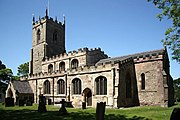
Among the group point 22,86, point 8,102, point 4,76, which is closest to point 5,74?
point 4,76

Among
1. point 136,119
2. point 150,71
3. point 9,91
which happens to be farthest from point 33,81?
point 136,119

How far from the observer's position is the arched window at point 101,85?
25473 millimetres

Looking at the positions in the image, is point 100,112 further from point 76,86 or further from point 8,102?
point 8,102

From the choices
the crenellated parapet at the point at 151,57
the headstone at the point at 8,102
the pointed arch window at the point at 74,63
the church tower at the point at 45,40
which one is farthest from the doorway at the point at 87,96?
the church tower at the point at 45,40

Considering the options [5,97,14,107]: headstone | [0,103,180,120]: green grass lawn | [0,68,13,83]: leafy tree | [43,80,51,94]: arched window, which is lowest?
[5,97,14,107]: headstone

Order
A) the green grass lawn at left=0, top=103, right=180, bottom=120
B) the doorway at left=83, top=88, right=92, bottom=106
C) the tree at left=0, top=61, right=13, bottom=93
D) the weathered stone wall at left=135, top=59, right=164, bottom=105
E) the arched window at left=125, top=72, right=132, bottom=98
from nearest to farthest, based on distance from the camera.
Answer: the green grass lawn at left=0, top=103, right=180, bottom=120, the weathered stone wall at left=135, top=59, right=164, bottom=105, the arched window at left=125, top=72, right=132, bottom=98, the doorway at left=83, top=88, right=92, bottom=106, the tree at left=0, top=61, right=13, bottom=93

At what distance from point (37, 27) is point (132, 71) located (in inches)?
1140

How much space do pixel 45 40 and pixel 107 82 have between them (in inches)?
923

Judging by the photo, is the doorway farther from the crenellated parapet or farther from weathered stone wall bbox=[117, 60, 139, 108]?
Result: the crenellated parapet

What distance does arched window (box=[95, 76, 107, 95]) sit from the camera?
25.5 meters

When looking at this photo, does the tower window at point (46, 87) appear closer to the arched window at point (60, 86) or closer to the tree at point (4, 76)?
the arched window at point (60, 86)

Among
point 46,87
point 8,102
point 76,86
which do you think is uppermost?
point 76,86

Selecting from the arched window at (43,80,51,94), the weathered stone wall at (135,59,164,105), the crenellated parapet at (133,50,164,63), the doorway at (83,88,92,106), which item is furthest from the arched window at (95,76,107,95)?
the arched window at (43,80,51,94)

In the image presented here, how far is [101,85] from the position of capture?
2581 centimetres
